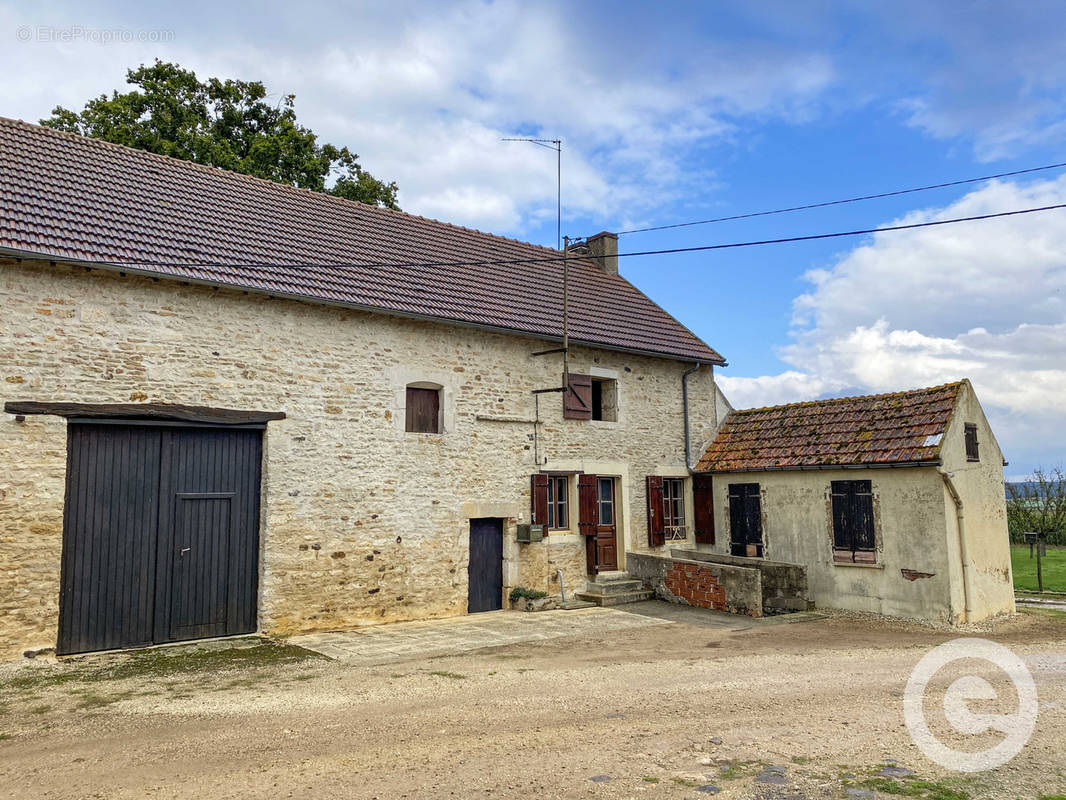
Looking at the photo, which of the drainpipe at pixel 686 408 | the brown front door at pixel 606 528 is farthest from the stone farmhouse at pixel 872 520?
the drainpipe at pixel 686 408

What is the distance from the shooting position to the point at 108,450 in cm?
898

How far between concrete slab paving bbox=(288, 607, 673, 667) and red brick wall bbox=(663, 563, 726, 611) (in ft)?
4.39

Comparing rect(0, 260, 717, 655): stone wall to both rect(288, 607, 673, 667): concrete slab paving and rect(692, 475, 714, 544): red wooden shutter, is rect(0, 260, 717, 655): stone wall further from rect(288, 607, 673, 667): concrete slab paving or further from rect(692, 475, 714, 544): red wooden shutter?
rect(692, 475, 714, 544): red wooden shutter

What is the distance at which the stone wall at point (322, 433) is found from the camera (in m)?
8.45

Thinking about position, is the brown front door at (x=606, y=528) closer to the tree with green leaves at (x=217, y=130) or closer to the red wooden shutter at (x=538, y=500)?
the red wooden shutter at (x=538, y=500)

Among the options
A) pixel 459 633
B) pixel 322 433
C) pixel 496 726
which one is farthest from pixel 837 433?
pixel 496 726

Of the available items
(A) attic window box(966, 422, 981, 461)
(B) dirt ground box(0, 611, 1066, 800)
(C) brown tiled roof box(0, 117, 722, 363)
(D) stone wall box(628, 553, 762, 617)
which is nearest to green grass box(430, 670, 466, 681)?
(B) dirt ground box(0, 611, 1066, 800)

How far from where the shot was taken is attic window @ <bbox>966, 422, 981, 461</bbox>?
12.0 meters

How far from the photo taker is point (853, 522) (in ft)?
40.6

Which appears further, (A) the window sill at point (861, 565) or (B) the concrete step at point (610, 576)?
(B) the concrete step at point (610, 576)

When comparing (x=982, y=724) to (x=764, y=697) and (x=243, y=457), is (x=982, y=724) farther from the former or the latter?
(x=243, y=457)

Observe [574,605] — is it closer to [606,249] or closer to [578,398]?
[578,398]

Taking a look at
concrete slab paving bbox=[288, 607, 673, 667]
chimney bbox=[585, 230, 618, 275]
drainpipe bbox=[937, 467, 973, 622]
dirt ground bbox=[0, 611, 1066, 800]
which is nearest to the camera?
dirt ground bbox=[0, 611, 1066, 800]

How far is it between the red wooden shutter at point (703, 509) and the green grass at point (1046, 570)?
23.0ft
